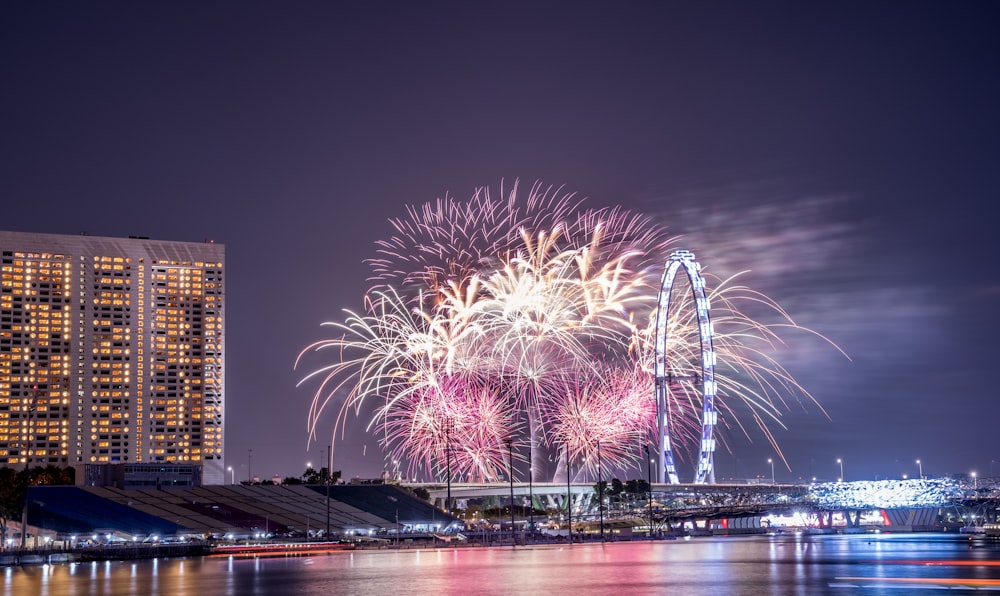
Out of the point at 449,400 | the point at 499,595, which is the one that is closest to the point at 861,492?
the point at 449,400

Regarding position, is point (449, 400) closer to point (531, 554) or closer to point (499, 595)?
point (531, 554)

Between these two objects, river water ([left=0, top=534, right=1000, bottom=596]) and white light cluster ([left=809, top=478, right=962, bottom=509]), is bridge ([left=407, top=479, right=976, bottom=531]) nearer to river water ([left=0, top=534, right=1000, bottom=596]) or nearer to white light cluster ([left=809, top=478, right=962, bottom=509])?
white light cluster ([left=809, top=478, right=962, bottom=509])

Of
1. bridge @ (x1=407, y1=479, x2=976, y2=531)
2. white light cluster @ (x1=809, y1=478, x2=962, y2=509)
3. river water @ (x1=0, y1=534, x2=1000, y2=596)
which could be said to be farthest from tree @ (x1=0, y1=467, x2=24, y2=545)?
white light cluster @ (x1=809, y1=478, x2=962, y2=509)

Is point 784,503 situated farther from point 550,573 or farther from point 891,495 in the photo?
point 550,573

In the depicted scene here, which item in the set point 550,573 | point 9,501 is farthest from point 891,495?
point 9,501

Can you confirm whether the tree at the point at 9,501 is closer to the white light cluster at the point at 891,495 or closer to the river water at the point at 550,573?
the river water at the point at 550,573

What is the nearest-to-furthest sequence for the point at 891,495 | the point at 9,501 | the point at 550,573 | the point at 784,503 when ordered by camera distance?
1. the point at 550,573
2. the point at 9,501
3. the point at 891,495
4. the point at 784,503

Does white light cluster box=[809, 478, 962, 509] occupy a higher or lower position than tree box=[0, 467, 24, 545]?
lower

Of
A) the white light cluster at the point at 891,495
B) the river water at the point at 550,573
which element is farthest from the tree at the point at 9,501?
the white light cluster at the point at 891,495

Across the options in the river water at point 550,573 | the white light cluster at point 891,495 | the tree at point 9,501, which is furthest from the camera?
the white light cluster at point 891,495
